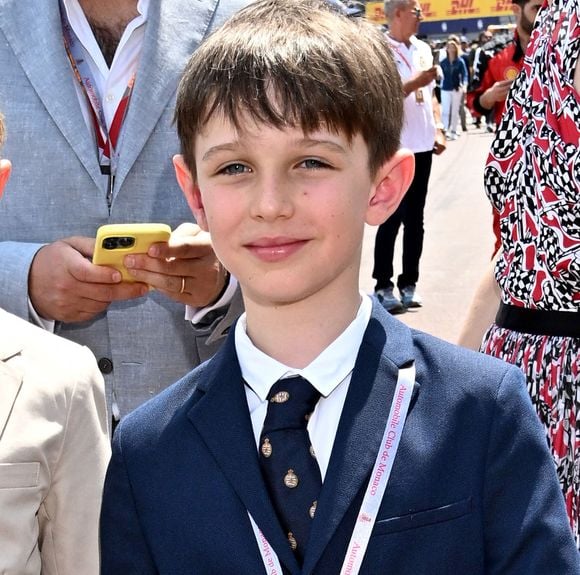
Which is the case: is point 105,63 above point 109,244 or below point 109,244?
above

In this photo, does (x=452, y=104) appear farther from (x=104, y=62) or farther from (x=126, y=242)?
(x=126, y=242)

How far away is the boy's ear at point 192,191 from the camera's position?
6.38ft

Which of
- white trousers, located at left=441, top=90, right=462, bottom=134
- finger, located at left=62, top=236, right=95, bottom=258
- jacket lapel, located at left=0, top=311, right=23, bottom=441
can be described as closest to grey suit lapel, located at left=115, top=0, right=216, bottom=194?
finger, located at left=62, top=236, right=95, bottom=258

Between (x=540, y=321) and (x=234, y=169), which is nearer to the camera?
(x=234, y=169)

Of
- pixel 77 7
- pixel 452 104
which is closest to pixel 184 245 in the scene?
pixel 77 7

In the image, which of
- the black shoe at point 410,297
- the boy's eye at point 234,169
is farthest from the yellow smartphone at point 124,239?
the black shoe at point 410,297

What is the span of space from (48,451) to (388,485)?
0.66 m

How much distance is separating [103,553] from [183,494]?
0.63 feet

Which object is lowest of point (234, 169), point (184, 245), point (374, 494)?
point (374, 494)

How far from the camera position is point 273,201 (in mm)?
1675

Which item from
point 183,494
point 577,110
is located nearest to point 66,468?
point 183,494

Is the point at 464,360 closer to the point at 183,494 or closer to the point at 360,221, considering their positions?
the point at 360,221

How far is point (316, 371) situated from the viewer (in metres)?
1.71

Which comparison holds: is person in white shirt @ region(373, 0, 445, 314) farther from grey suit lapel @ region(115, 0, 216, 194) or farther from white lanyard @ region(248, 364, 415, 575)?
white lanyard @ region(248, 364, 415, 575)
